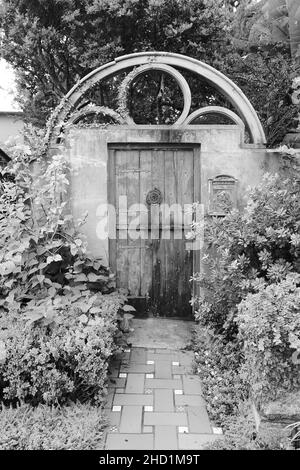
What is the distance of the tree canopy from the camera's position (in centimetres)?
703

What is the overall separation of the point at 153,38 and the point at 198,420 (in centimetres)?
658

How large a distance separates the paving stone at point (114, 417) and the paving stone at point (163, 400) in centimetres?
33

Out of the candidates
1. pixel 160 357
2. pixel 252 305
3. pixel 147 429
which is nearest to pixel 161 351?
pixel 160 357

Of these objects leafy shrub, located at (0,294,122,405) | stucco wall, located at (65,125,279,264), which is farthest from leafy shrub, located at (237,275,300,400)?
stucco wall, located at (65,125,279,264)

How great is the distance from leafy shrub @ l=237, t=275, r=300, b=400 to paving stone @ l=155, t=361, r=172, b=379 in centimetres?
119

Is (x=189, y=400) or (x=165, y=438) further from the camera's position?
(x=189, y=400)

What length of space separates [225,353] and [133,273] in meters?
1.73

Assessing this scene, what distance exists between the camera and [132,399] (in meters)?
3.61

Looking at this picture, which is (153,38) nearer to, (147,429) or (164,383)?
(164,383)

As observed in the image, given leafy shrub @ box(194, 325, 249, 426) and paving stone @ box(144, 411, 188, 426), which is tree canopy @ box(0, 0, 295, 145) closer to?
leafy shrub @ box(194, 325, 249, 426)

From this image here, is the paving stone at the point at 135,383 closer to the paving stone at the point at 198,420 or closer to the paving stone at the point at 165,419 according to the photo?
the paving stone at the point at 165,419
